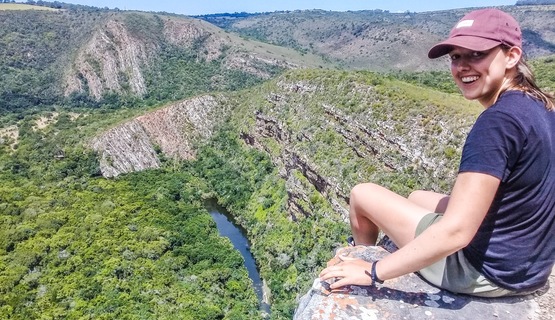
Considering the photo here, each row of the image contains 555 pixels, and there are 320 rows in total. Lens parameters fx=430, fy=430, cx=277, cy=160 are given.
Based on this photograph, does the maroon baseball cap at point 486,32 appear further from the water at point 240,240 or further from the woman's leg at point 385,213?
the water at point 240,240

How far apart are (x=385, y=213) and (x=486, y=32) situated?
7.71ft

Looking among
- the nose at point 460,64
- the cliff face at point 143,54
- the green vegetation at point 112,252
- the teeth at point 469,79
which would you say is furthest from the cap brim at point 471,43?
the cliff face at point 143,54

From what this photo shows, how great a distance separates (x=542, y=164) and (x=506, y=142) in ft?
1.81

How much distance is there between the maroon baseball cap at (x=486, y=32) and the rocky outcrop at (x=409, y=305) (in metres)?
2.68

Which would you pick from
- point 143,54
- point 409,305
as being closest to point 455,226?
point 409,305

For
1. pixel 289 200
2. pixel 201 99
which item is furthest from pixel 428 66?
pixel 289 200

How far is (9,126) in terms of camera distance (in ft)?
255

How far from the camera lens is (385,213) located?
5.32m

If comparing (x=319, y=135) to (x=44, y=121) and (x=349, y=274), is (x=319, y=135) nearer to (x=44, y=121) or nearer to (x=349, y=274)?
(x=349, y=274)

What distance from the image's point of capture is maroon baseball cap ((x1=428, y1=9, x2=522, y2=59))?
13.1 feet

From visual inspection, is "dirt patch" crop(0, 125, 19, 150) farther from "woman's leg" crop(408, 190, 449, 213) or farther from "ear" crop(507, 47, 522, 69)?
"ear" crop(507, 47, 522, 69)

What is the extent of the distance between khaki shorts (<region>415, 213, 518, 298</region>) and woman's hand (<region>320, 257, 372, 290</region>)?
734 mm

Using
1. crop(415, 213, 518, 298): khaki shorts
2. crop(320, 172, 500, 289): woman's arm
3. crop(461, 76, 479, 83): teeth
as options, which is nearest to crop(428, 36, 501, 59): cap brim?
crop(461, 76, 479, 83): teeth

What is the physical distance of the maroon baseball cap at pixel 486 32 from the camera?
13.1 ft
